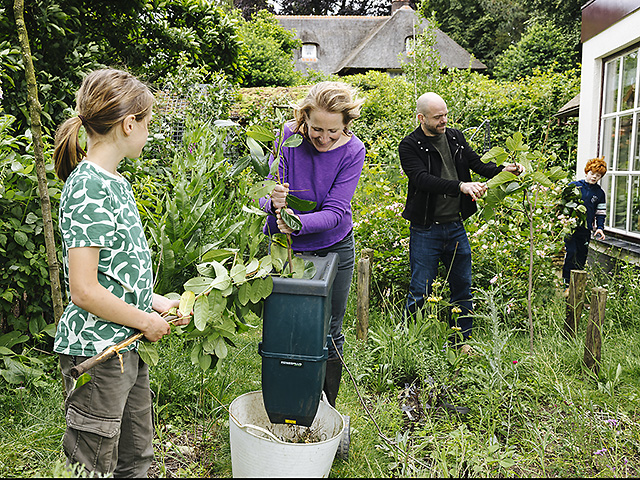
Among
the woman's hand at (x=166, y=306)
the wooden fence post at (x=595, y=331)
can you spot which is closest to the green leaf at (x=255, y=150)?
the woman's hand at (x=166, y=306)

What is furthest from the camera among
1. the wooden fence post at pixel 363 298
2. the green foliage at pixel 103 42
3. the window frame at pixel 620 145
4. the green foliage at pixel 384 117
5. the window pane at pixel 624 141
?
the green foliage at pixel 384 117

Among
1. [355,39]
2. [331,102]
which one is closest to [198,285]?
[331,102]

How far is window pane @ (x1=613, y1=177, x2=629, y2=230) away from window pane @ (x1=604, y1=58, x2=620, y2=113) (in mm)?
856

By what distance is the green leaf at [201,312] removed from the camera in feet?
5.68

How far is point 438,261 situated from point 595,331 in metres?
1.03

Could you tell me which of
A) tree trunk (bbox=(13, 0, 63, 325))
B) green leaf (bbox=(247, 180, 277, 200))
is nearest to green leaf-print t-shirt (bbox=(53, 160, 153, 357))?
green leaf (bbox=(247, 180, 277, 200))

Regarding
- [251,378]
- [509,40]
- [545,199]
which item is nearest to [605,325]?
[545,199]

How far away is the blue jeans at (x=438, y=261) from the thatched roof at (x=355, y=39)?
78.0ft

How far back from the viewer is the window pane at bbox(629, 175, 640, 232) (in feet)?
17.6

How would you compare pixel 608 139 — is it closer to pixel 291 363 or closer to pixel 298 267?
pixel 298 267

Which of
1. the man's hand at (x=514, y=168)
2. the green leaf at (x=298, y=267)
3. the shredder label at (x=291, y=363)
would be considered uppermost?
the man's hand at (x=514, y=168)

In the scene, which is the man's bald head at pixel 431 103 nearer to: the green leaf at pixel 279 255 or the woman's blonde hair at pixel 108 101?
the green leaf at pixel 279 255

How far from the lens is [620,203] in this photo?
5.71 m

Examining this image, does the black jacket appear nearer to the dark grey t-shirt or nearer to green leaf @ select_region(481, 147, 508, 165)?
the dark grey t-shirt
